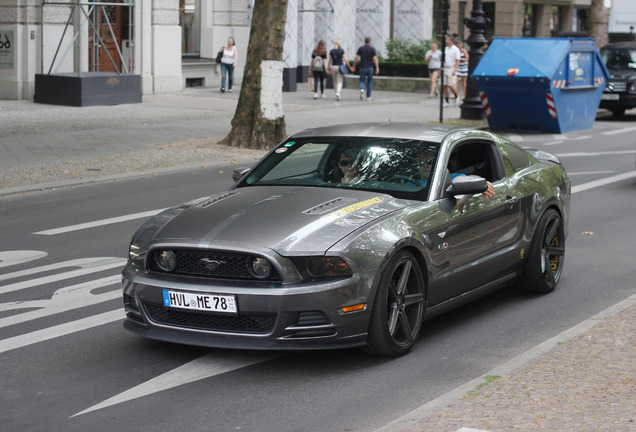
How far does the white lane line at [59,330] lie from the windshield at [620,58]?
25028 mm

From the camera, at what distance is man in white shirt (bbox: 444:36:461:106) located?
31.8 m

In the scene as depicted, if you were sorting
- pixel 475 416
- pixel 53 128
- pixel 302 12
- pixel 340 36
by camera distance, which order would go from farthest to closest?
pixel 340 36 < pixel 302 12 < pixel 53 128 < pixel 475 416

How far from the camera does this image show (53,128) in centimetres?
2134

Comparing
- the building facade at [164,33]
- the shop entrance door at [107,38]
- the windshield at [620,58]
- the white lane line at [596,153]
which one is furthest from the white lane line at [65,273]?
the windshield at [620,58]

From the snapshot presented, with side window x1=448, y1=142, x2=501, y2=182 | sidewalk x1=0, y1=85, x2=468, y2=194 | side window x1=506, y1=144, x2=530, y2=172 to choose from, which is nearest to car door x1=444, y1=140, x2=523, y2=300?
side window x1=448, y1=142, x2=501, y2=182

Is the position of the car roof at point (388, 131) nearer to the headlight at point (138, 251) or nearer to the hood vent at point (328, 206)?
the hood vent at point (328, 206)

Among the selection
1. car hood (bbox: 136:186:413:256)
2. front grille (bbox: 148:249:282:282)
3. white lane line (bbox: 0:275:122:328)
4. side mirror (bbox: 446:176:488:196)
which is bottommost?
white lane line (bbox: 0:275:122:328)

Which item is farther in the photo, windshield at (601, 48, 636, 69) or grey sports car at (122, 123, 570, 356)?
windshield at (601, 48, 636, 69)

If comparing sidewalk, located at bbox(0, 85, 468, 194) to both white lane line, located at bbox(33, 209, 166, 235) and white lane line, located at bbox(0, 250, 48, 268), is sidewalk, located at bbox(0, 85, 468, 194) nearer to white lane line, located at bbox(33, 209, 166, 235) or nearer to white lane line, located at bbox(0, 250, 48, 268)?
white lane line, located at bbox(33, 209, 166, 235)

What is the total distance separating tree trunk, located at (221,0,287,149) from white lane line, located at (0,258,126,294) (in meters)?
10.1

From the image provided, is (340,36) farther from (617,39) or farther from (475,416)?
(475,416)

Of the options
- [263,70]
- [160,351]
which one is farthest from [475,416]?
[263,70]

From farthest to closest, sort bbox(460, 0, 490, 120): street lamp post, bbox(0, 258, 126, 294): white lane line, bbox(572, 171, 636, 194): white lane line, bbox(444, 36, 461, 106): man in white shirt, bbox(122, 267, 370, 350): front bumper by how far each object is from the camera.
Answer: bbox(444, 36, 461, 106): man in white shirt → bbox(460, 0, 490, 120): street lamp post → bbox(572, 171, 636, 194): white lane line → bbox(0, 258, 126, 294): white lane line → bbox(122, 267, 370, 350): front bumper

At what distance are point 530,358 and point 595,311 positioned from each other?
6.30ft
